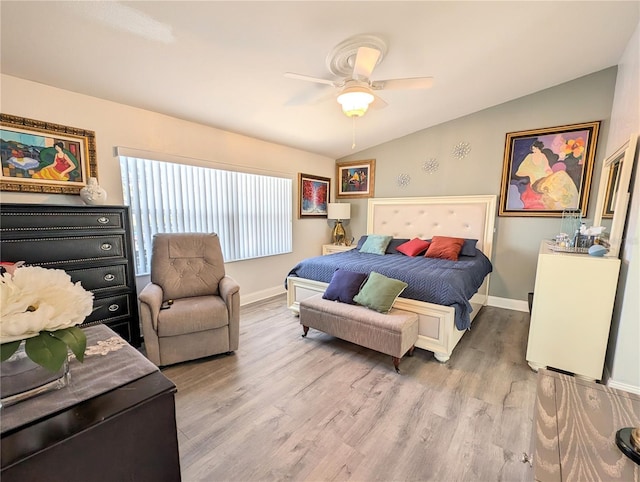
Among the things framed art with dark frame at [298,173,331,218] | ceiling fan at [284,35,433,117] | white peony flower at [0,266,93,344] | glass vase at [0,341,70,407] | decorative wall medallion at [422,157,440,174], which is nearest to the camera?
white peony flower at [0,266,93,344]

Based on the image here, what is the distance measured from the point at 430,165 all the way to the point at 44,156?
4266 mm

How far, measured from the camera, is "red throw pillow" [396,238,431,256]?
366cm

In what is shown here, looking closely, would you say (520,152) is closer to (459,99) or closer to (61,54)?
(459,99)

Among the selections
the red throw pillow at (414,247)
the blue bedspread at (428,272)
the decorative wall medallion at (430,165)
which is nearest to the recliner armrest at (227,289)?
the blue bedspread at (428,272)

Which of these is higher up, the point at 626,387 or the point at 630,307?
the point at 630,307

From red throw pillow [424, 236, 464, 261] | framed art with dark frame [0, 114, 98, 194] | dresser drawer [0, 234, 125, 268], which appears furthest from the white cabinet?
framed art with dark frame [0, 114, 98, 194]

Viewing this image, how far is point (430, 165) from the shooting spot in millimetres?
4086

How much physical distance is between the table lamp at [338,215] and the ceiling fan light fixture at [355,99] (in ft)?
8.43

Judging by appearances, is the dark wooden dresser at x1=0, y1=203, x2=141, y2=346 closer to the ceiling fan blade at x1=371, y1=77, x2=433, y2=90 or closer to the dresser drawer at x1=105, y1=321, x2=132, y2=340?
the dresser drawer at x1=105, y1=321, x2=132, y2=340

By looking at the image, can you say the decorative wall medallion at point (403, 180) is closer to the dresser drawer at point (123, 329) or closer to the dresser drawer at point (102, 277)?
the dresser drawer at point (102, 277)

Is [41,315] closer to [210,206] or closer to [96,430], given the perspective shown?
[96,430]

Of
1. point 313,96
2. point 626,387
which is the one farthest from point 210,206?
point 626,387

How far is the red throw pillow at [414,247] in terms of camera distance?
3.66 m

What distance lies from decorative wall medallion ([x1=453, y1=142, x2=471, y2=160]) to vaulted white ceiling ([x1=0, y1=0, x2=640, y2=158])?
780 mm
